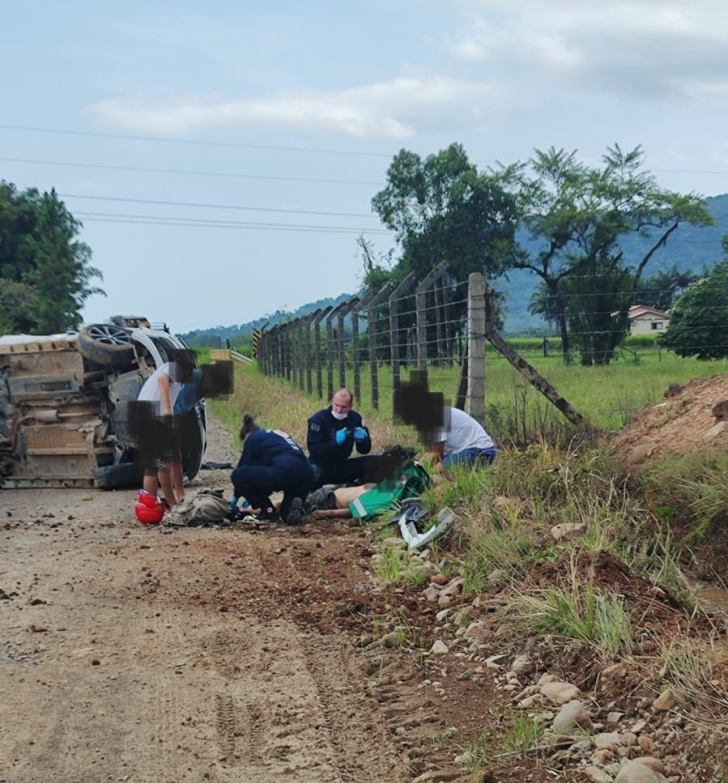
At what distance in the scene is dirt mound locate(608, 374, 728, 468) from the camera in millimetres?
9859

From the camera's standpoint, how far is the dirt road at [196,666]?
414 cm

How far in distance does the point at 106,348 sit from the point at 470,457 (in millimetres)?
4438

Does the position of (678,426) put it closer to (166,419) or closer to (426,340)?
(426,340)

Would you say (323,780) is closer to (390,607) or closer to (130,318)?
(390,607)

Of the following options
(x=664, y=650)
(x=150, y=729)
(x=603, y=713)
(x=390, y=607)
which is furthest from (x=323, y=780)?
(x=390, y=607)

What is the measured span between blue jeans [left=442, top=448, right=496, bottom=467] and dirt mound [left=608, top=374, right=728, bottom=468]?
3.66 feet

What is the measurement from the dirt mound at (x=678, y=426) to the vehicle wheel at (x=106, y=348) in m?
5.05

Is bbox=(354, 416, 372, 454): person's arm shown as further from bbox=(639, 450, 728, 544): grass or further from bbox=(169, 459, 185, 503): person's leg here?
bbox=(639, 450, 728, 544): grass

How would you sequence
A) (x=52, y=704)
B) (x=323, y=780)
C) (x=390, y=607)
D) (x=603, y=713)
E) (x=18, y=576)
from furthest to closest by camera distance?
(x=18, y=576)
(x=390, y=607)
(x=52, y=704)
(x=603, y=713)
(x=323, y=780)

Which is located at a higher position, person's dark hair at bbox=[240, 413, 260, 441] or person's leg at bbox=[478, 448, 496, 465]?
person's dark hair at bbox=[240, 413, 260, 441]

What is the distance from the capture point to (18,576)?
7.25 m

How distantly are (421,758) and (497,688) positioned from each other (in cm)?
80

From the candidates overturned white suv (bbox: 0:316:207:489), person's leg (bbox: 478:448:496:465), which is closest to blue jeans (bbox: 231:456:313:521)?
person's leg (bbox: 478:448:496:465)

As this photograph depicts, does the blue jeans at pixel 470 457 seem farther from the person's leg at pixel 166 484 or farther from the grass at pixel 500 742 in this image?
the grass at pixel 500 742
